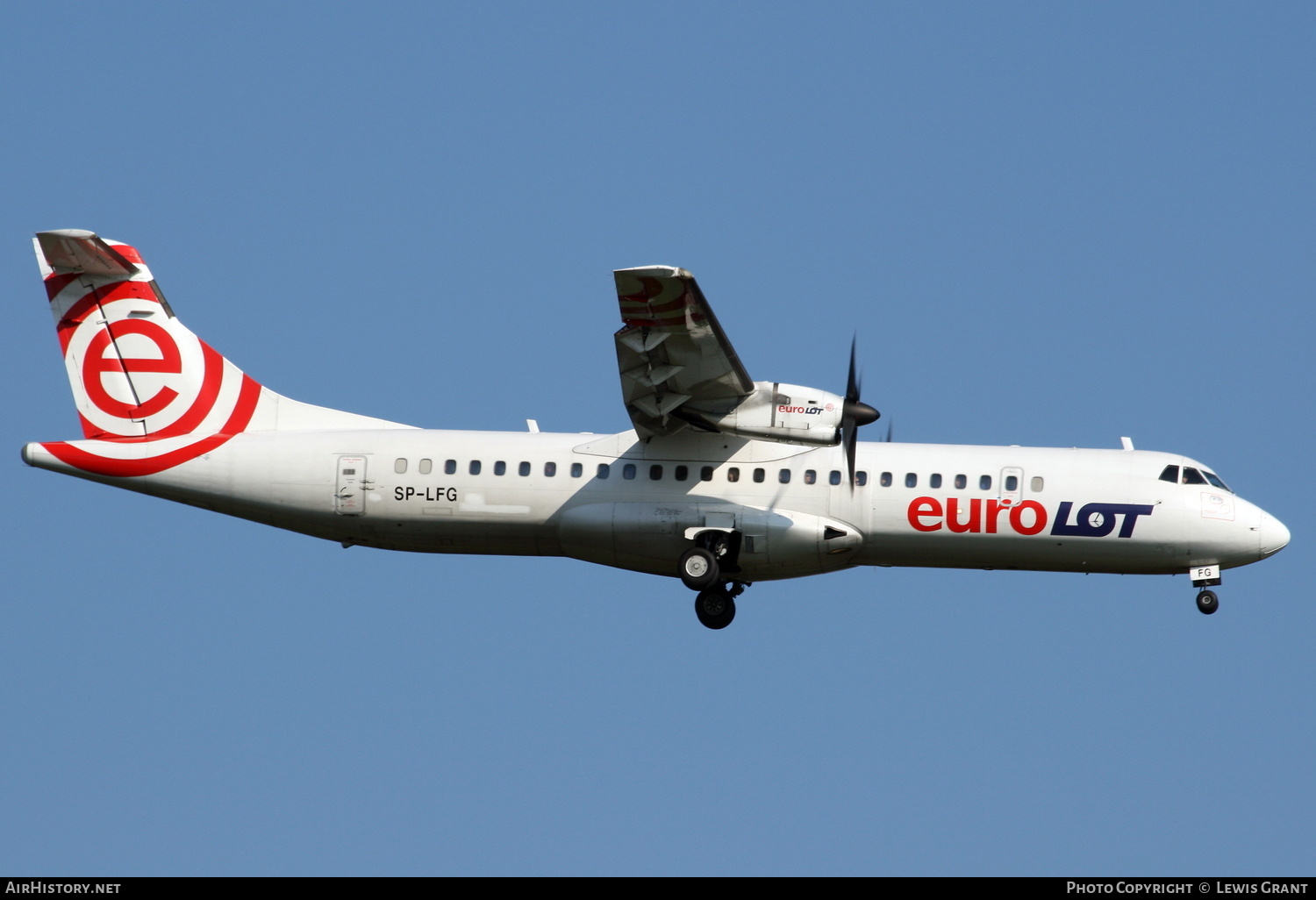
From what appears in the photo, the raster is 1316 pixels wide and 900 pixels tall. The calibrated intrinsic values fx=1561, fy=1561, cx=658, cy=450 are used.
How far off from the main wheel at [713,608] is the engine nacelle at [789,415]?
3.02 m

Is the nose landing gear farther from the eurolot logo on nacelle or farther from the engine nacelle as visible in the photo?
the engine nacelle

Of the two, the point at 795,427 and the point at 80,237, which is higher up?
the point at 80,237

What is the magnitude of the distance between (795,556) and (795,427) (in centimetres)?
230

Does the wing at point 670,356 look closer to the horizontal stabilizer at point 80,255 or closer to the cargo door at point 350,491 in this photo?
the cargo door at point 350,491

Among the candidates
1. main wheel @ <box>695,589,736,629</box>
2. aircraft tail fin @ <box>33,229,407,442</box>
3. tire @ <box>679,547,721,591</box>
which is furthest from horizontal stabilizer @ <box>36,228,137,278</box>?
main wheel @ <box>695,589,736,629</box>

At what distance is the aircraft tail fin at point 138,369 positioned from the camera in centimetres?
2583

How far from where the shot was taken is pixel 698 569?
24.5m

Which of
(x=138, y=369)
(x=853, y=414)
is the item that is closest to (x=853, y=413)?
(x=853, y=414)

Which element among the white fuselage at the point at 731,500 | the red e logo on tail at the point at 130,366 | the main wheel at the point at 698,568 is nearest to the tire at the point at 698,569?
the main wheel at the point at 698,568

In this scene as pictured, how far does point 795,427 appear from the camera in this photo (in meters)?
23.5

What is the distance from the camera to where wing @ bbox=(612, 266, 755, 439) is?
2183 cm

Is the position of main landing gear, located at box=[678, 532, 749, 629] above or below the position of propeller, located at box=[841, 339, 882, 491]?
below
